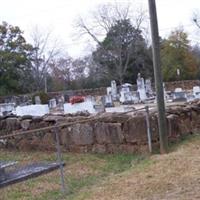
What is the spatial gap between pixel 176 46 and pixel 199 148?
60711 millimetres

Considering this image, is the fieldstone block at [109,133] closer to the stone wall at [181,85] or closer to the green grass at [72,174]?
the green grass at [72,174]

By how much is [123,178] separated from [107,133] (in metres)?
3.29

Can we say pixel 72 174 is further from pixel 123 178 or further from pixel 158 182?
pixel 158 182

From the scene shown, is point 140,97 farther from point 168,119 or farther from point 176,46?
point 176,46

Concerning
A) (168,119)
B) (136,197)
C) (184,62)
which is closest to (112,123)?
(168,119)

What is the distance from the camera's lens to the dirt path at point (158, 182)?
250 inches

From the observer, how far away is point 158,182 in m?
7.07

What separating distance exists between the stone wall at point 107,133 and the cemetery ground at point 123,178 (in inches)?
14.7

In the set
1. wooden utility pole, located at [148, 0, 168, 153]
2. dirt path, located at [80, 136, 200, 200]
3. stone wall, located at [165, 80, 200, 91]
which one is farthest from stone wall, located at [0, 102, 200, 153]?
stone wall, located at [165, 80, 200, 91]

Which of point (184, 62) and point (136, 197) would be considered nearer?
point (136, 197)

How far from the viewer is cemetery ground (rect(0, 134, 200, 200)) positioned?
6.62m

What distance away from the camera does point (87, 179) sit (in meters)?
8.39

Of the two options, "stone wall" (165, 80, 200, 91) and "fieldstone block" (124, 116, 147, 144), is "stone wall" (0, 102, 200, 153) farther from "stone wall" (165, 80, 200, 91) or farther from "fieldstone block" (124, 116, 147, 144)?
"stone wall" (165, 80, 200, 91)

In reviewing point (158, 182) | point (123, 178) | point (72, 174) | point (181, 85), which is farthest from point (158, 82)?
point (181, 85)
